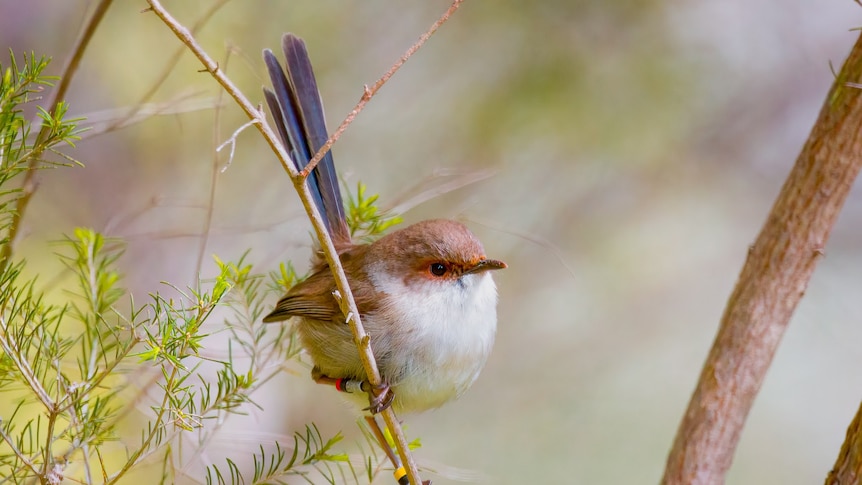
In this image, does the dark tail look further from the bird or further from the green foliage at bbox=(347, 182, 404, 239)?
the green foliage at bbox=(347, 182, 404, 239)

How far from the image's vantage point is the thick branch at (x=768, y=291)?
2625 mm

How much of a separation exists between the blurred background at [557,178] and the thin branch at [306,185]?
2.45m

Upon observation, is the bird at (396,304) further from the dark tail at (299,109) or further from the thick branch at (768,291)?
the thick branch at (768,291)

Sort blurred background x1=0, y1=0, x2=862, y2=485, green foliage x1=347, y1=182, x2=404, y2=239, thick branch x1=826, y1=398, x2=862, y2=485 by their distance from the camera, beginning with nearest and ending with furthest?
thick branch x1=826, y1=398, x2=862, y2=485
green foliage x1=347, y1=182, x2=404, y2=239
blurred background x1=0, y1=0, x2=862, y2=485

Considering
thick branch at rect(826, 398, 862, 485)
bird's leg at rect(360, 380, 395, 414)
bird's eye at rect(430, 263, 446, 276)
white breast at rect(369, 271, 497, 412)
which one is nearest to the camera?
thick branch at rect(826, 398, 862, 485)

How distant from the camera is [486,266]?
2756 millimetres

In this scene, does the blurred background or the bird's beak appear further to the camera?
the blurred background

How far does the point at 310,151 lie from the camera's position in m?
3.12

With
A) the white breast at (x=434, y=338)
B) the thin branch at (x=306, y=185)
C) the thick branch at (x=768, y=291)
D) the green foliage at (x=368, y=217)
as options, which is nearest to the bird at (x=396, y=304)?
the white breast at (x=434, y=338)

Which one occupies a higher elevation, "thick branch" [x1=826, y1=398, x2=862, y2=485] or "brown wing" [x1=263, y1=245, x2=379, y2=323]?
"brown wing" [x1=263, y1=245, x2=379, y2=323]

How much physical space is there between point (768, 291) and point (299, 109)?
1.78 m

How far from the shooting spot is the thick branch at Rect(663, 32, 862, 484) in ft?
8.61

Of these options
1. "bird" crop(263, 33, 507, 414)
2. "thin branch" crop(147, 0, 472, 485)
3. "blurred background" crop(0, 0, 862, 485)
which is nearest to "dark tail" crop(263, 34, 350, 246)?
"bird" crop(263, 33, 507, 414)

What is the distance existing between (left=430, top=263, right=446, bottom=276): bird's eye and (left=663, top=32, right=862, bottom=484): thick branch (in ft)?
3.24
